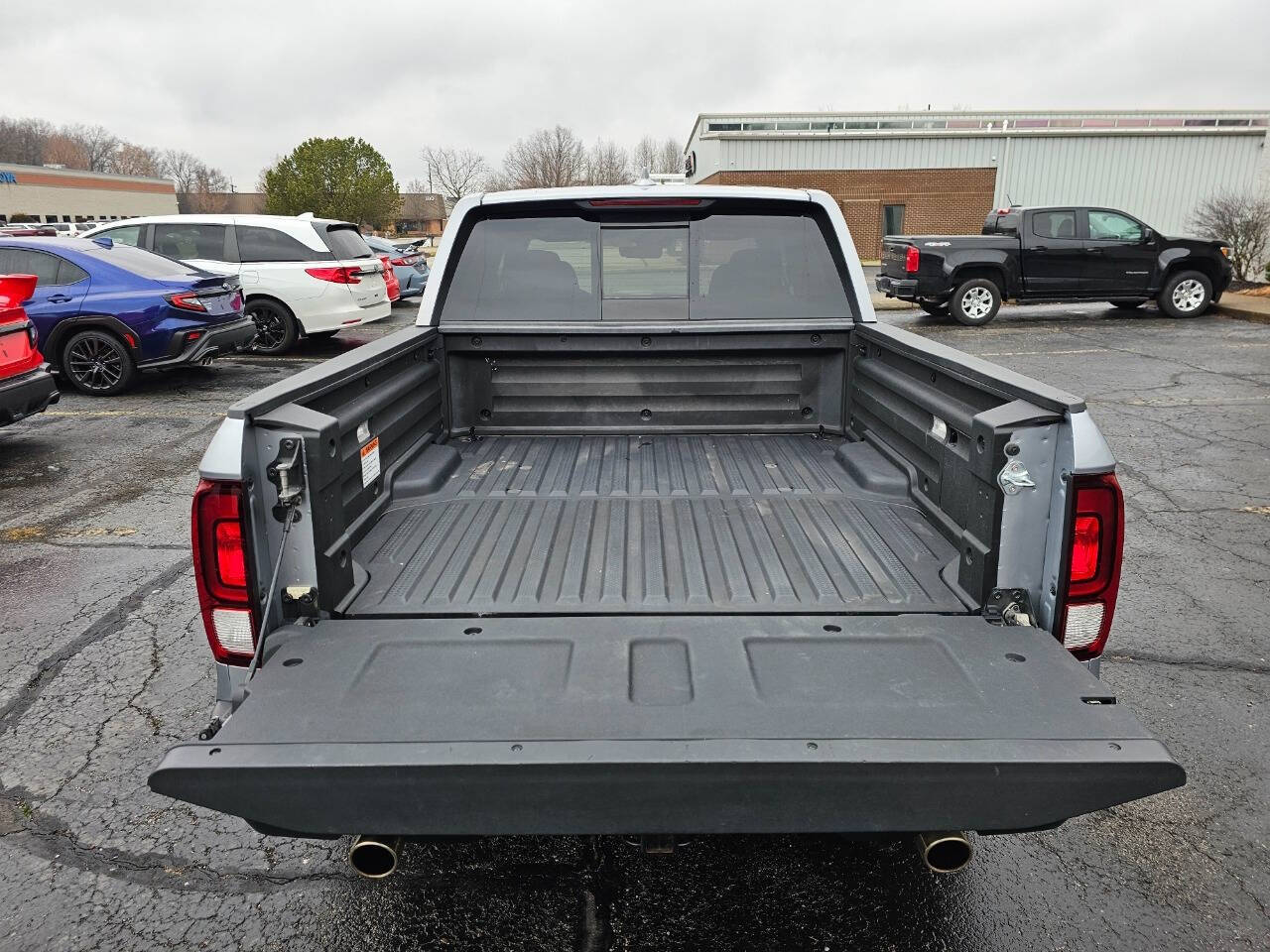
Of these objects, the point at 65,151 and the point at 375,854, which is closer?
the point at 375,854

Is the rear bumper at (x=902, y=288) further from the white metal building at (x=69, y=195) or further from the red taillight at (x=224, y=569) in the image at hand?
the white metal building at (x=69, y=195)

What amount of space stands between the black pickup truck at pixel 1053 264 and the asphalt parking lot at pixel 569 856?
11.1 m

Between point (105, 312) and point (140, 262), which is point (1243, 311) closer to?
point (140, 262)

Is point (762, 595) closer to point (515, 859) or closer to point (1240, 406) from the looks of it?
point (515, 859)

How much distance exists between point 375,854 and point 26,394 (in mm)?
6836

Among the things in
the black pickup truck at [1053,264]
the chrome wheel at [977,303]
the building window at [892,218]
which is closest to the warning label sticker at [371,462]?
the black pickup truck at [1053,264]

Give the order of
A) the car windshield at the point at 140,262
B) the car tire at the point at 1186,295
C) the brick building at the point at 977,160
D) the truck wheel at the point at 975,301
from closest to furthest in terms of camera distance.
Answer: the car windshield at the point at 140,262, the truck wheel at the point at 975,301, the car tire at the point at 1186,295, the brick building at the point at 977,160

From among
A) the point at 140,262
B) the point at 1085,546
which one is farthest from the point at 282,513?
the point at 140,262

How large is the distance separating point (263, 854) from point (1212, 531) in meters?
5.64

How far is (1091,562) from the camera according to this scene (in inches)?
87.7

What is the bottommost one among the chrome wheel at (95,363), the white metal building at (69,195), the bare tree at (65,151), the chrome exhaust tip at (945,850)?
the chrome exhaust tip at (945,850)

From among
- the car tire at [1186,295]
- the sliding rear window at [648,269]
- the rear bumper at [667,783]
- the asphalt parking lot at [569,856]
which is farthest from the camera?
the car tire at [1186,295]

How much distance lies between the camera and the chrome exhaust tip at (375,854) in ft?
6.27

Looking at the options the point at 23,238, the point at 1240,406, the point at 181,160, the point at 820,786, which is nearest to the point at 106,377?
the point at 23,238
